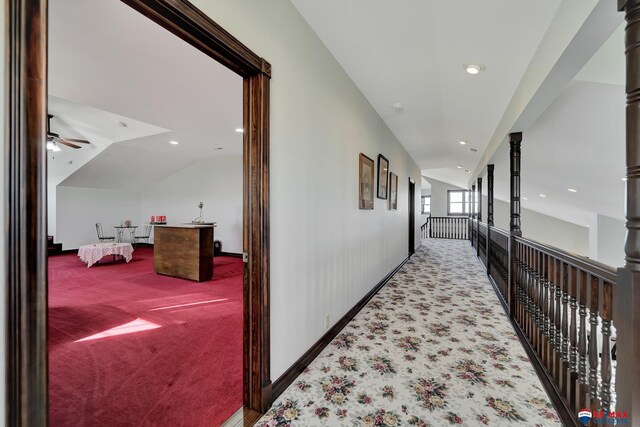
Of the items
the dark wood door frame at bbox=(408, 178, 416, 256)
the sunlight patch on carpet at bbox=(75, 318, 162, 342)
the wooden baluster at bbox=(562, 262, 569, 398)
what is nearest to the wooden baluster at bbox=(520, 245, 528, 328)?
the wooden baluster at bbox=(562, 262, 569, 398)

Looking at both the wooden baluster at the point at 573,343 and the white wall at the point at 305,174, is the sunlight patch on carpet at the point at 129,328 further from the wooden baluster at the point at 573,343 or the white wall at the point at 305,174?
the wooden baluster at the point at 573,343

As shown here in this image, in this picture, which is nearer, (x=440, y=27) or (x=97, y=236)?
(x=440, y=27)

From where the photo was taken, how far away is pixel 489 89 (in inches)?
125

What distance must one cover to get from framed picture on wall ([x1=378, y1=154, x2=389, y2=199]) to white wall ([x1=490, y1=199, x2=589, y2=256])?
28.3ft

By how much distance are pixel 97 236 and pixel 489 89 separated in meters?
10.1

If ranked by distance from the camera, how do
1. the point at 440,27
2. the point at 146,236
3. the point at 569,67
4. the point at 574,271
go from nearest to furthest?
the point at 574,271, the point at 569,67, the point at 440,27, the point at 146,236

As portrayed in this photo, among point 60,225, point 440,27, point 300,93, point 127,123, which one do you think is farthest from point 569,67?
point 60,225

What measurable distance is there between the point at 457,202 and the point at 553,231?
3840mm

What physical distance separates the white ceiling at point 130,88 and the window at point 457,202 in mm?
10734

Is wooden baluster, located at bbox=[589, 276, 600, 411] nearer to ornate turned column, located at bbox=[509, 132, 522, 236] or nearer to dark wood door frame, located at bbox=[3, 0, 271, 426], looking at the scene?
ornate turned column, located at bbox=[509, 132, 522, 236]

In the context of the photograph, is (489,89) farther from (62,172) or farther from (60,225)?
(60,225)

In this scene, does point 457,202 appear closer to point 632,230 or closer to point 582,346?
point 582,346

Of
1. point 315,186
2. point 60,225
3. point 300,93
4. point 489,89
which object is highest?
point 489,89

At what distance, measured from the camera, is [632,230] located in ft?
3.45
